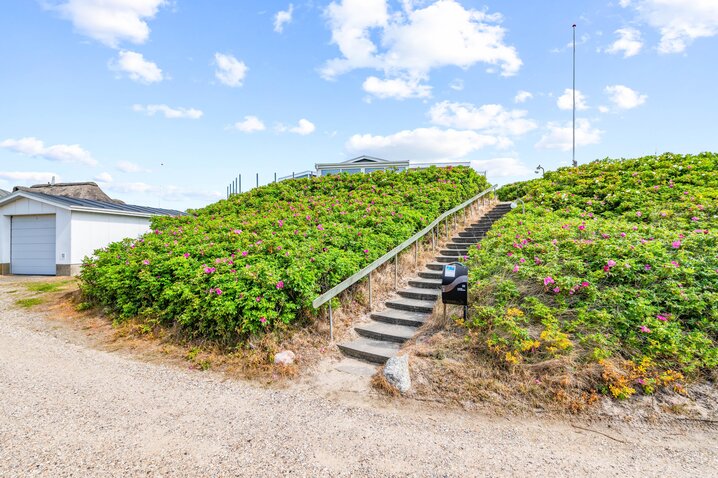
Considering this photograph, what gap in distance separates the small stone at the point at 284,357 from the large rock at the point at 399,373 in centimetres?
131

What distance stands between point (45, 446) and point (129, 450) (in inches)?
30.6

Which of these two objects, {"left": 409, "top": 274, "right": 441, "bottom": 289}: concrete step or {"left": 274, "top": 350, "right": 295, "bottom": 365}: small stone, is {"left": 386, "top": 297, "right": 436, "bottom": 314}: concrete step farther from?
{"left": 274, "top": 350, "right": 295, "bottom": 365}: small stone

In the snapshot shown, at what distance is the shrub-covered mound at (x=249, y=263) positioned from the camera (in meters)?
5.05

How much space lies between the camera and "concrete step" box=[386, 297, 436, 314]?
607cm

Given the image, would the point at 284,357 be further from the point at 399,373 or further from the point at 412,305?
the point at 412,305

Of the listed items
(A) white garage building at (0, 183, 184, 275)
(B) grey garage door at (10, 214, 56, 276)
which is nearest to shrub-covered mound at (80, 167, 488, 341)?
(A) white garage building at (0, 183, 184, 275)

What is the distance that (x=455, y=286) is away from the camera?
476 centimetres

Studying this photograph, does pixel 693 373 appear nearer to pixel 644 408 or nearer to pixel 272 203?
pixel 644 408

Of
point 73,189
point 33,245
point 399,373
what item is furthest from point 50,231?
point 73,189

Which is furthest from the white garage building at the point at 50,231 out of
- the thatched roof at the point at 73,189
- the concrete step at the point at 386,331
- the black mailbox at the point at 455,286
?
the black mailbox at the point at 455,286

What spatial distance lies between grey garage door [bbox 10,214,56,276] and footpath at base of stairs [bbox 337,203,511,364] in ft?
43.9

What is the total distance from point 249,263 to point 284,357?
5.96ft

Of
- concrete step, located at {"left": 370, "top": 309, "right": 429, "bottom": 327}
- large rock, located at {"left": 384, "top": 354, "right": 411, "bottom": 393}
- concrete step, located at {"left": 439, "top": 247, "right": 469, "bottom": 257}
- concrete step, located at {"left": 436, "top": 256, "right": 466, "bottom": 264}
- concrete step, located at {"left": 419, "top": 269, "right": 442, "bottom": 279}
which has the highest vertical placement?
concrete step, located at {"left": 439, "top": 247, "right": 469, "bottom": 257}

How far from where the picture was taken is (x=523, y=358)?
4086 mm
